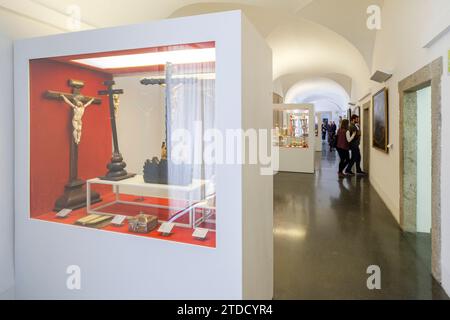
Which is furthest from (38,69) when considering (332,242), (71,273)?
(332,242)

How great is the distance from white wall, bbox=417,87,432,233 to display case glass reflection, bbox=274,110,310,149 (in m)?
5.10

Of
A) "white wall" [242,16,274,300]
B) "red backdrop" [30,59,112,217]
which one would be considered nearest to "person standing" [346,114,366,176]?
"white wall" [242,16,274,300]

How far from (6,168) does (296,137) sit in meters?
8.25

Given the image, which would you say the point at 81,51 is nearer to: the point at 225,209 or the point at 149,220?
the point at 149,220

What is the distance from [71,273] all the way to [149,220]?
2.48 ft

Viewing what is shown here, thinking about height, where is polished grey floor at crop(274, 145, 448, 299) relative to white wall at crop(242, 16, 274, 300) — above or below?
below

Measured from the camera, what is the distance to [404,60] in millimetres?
4082

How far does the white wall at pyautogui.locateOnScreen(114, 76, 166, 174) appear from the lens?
2088 mm

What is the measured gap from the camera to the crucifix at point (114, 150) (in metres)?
2.28

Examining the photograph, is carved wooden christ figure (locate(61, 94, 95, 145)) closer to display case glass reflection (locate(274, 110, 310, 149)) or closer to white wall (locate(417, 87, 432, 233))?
white wall (locate(417, 87, 432, 233))

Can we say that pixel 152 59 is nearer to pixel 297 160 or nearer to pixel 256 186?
pixel 256 186

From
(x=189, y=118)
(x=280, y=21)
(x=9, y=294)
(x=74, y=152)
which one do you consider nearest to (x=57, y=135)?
(x=74, y=152)
